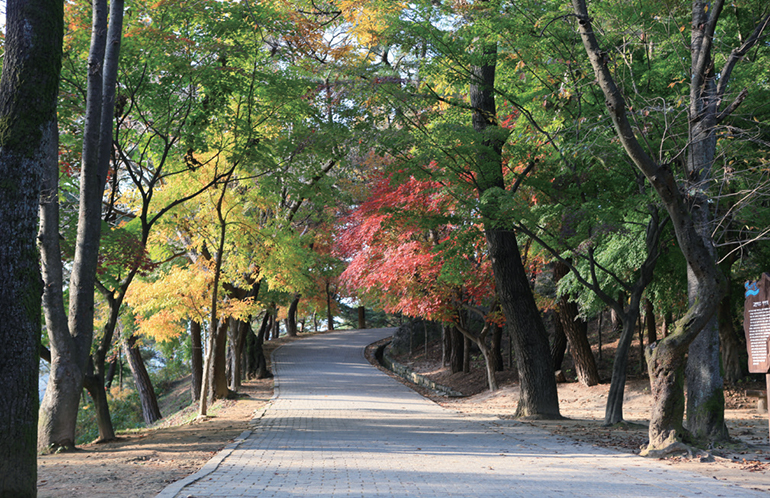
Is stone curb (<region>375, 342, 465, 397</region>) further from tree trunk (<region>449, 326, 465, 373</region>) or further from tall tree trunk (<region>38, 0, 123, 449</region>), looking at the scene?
tall tree trunk (<region>38, 0, 123, 449</region>)

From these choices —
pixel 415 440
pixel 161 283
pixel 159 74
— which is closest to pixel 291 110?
pixel 159 74

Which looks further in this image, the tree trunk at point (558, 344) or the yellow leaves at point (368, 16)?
the tree trunk at point (558, 344)

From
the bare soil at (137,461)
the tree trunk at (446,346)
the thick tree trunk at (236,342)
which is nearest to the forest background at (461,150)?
A: the bare soil at (137,461)

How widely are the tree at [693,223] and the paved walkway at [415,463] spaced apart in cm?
99

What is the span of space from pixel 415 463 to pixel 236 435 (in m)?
4.37

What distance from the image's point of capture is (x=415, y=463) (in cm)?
779

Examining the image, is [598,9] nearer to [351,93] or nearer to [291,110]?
[351,93]

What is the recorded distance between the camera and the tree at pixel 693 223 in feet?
24.7

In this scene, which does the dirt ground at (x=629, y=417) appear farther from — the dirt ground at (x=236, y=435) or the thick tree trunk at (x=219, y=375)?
the thick tree trunk at (x=219, y=375)

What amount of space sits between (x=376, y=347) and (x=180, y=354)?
1195 centimetres

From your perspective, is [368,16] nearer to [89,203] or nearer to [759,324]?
[89,203]

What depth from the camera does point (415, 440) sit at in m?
10.1

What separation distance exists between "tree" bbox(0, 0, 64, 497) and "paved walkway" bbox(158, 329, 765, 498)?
1.47 metres

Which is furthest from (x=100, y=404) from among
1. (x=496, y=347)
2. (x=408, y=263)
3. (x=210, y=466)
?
(x=496, y=347)
